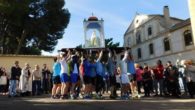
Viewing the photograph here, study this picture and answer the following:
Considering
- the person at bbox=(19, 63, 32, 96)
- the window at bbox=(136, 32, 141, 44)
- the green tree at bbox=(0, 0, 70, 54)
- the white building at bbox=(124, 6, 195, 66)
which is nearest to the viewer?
the person at bbox=(19, 63, 32, 96)

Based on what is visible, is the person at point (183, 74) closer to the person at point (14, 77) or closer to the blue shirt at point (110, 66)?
the blue shirt at point (110, 66)

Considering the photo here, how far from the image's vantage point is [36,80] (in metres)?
17.5

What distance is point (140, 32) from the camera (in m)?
59.1

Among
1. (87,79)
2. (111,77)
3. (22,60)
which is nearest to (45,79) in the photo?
(111,77)

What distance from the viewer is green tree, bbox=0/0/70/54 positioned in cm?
3735

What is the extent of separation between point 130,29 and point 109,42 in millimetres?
9059

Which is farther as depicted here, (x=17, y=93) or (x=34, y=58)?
(x=34, y=58)

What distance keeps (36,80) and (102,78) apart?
15.2 feet

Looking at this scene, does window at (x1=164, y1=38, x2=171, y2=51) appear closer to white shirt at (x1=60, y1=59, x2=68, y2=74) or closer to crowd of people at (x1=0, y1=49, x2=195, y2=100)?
crowd of people at (x1=0, y1=49, x2=195, y2=100)

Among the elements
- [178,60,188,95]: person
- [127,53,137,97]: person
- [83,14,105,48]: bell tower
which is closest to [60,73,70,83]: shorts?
[127,53,137,97]: person

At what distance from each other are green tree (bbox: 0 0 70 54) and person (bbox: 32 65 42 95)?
20653 millimetres

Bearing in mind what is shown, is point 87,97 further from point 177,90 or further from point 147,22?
point 147,22

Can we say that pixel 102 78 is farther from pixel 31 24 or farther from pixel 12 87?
pixel 31 24

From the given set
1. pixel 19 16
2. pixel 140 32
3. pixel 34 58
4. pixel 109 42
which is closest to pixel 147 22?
pixel 140 32
